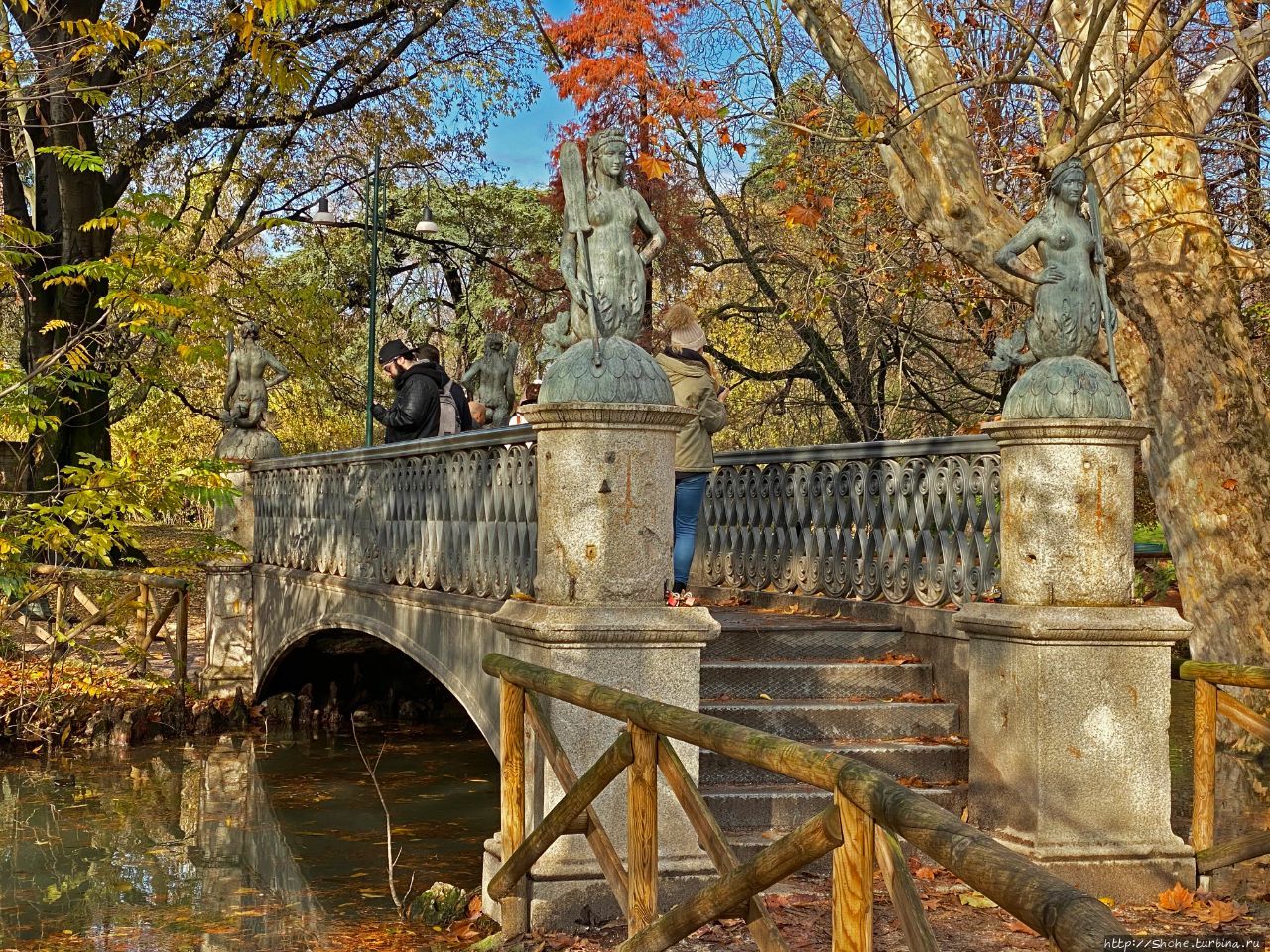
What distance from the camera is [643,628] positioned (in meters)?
7.04

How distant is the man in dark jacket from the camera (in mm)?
12992

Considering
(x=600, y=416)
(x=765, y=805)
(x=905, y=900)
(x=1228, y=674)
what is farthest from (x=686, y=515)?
(x=905, y=900)

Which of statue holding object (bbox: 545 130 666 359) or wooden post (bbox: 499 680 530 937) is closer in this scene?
wooden post (bbox: 499 680 530 937)

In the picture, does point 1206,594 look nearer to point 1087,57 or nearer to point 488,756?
point 1087,57

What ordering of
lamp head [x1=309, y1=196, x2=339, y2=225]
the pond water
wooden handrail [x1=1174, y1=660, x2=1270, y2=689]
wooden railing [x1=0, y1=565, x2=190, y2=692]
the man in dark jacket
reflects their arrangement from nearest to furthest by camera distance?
wooden handrail [x1=1174, y1=660, x2=1270, y2=689], the pond water, the man in dark jacket, wooden railing [x1=0, y1=565, x2=190, y2=692], lamp head [x1=309, y1=196, x2=339, y2=225]

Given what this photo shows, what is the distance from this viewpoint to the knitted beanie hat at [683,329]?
33.2 feet

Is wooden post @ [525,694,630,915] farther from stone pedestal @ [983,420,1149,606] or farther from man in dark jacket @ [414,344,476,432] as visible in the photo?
man in dark jacket @ [414,344,476,432]

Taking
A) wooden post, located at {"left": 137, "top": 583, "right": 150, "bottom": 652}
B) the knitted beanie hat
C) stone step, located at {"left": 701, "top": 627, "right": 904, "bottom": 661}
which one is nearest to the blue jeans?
stone step, located at {"left": 701, "top": 627, "right": 904, "bottom": 661}

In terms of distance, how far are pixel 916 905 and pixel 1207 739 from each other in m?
4.54

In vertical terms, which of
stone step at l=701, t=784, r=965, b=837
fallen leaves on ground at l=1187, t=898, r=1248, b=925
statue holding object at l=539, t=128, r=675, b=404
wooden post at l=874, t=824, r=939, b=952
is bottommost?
fallen leaves on ground at l=1187, t=898, r=1248, b=925

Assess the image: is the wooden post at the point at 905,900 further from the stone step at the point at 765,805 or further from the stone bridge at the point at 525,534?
the stone bridge at the point at 525,534

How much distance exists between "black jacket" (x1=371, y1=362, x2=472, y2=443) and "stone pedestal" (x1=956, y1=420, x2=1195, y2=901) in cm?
643

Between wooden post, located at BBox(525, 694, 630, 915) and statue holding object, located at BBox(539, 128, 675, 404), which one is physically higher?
statue holding object, located at BBox(539, 128, 675, 404)

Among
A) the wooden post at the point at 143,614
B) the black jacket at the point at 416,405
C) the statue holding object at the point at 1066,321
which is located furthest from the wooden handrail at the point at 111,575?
the statue holding object at the point at 1066,321
